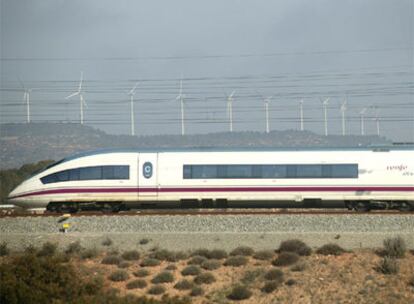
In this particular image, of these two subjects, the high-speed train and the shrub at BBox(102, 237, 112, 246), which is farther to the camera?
the high-speed train

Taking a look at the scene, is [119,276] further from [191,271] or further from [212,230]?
[212,230]

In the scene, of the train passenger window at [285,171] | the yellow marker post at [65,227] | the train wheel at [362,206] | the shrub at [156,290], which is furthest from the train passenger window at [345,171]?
the shrub at [156,290]

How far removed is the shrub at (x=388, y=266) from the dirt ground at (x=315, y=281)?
0.12 meters

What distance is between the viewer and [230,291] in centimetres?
1762

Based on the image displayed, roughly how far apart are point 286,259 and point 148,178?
473 inches

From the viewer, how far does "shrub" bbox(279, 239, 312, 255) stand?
2009 centimetres

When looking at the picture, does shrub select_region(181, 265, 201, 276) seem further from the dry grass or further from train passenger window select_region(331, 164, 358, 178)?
train passenger window select_region(331, 164, 358, 178)

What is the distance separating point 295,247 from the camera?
2025cm

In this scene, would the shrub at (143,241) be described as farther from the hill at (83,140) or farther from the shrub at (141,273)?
the hill at (83,140)

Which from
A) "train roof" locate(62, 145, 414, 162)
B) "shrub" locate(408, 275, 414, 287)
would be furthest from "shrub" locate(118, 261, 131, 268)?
"train roof" locate(62, 145, 414, 162)

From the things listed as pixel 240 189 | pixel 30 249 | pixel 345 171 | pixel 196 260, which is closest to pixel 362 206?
pixel 345 171

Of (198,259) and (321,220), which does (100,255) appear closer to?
(198,259)

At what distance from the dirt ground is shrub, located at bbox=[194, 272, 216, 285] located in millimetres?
131

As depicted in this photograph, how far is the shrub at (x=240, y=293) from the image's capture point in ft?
56.2
